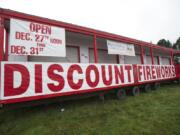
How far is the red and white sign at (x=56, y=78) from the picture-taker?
4238 millimetres

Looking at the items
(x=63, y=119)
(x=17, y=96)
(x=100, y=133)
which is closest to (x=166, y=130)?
(x=100, y=133)

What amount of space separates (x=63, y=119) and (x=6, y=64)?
8.15 feet

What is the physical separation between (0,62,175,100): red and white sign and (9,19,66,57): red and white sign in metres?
0.46

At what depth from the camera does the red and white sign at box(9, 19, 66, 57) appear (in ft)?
15.0

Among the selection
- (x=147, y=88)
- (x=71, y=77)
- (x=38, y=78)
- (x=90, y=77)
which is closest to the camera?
(x=38, y=78)

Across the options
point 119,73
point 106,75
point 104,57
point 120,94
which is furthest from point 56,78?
point 104,57

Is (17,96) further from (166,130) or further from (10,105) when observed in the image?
(166,130)

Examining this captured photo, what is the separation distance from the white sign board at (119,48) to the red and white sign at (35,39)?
2.91 meters

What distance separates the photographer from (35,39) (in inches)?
196

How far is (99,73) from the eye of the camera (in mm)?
6574

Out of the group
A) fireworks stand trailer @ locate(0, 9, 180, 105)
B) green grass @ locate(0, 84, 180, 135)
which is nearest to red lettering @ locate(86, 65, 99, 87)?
fireworks stand trailer @ locate(0, 9, 180, 105)

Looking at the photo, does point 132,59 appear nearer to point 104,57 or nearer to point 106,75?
point 104,57

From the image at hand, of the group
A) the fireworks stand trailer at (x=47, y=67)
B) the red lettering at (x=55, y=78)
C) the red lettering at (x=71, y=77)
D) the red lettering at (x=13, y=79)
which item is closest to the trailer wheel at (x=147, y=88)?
the fireworks stand trailer at (x=47, y=67)

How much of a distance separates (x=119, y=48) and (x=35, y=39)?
4.67m
